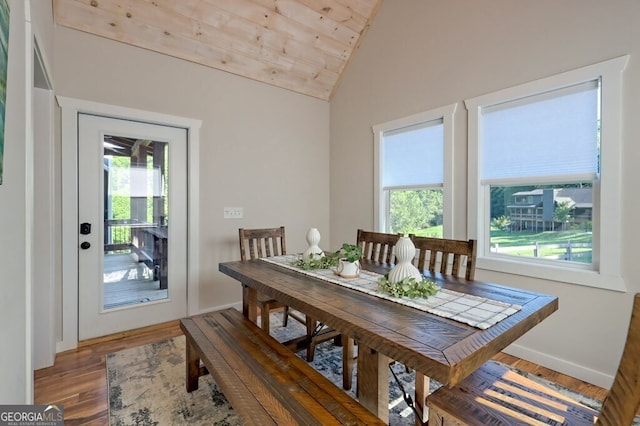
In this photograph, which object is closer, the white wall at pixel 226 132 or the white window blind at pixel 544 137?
the white window blind at pixel 544 137

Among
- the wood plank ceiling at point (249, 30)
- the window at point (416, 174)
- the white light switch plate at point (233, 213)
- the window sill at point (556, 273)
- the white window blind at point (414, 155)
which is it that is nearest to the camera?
the window sill at point (556, 273)

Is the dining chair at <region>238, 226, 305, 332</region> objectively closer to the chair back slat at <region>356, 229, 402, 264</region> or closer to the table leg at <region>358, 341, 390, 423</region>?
the chair back slat at <region>356, 229, 402, 264</region>

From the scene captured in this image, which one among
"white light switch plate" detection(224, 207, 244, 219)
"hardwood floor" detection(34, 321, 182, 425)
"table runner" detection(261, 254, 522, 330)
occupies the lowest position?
"hardwood floor" detection(34, 321, 182, 425)

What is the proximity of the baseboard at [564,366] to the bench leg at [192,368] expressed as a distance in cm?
246

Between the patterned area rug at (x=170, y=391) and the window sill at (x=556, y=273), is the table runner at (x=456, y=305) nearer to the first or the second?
the patterned area rug at (x=170, y=391)

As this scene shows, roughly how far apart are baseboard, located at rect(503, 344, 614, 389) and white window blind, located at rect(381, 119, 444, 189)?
5.28 feet

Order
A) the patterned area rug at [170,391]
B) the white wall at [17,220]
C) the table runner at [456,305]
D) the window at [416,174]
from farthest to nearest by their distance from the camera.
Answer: the window at [416,174]
the patterned area rug at [170,391]
the table runner at [456,305]
the white wall at [17,220]

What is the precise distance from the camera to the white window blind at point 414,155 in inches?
120

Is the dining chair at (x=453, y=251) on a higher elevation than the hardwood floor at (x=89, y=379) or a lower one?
higher

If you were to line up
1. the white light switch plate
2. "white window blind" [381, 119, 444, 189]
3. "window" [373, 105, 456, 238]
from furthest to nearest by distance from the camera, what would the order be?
the white light switch plate
"white window blind" [381, 119, 444, 189]
"window" [373, 105, 456, 238]

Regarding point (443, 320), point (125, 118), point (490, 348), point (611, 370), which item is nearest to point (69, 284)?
point (125, 118)

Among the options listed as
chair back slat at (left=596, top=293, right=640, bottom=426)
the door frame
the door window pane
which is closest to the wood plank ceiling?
the door frame

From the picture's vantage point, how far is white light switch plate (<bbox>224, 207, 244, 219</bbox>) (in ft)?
11.1

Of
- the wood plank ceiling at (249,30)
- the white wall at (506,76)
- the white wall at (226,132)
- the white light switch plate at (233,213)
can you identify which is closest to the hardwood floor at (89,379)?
the white wall at (506,76)
